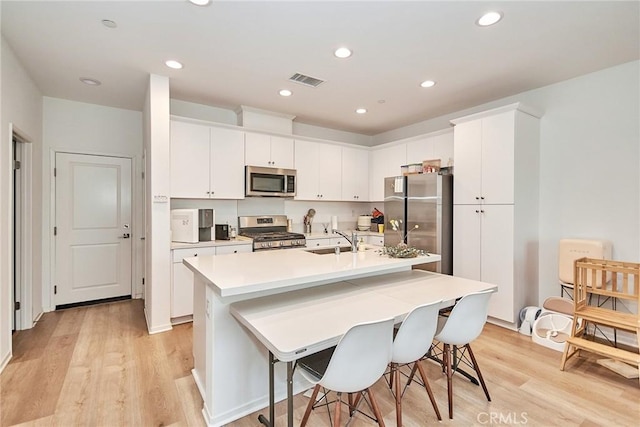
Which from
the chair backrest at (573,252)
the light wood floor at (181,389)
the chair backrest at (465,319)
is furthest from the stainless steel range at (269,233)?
the chair backrest at (573,252)

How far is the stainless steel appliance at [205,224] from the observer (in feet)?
12.2

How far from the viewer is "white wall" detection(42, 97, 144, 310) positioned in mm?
3914

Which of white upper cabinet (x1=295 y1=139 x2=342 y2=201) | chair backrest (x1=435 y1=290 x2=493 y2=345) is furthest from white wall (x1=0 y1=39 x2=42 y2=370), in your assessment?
chair backrest (x1=435 y1=290 x2=493 y2=345)

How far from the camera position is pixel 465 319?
193cm

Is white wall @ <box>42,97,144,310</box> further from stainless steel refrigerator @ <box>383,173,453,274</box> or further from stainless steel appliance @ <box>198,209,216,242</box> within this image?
stainless steel refrigerator @ <box>383,173,453,274</box>

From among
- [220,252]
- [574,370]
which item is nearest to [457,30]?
[574,370]

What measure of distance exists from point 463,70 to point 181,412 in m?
3.69

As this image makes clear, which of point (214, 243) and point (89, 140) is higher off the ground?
point (89, 140)

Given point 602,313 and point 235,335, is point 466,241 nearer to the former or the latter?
point 602,313

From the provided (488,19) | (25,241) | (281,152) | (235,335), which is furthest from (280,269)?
(25,241)

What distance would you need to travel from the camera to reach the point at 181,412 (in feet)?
6.69

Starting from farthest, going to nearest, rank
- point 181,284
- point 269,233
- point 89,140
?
1. point 269,233
2. point 89,140
3. point 181,284

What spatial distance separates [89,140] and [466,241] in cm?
495

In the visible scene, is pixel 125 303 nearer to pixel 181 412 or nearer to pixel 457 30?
pixel 181 412
